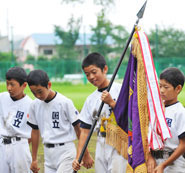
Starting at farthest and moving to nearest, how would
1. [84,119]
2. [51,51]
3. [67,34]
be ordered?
[51,51] < [67,34] < [84,119]

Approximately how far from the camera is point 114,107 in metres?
3.78

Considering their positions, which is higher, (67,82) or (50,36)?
(50,36)

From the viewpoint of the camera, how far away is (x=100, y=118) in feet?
13.0

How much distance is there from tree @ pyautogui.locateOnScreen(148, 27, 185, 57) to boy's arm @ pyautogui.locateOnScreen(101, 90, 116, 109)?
78.6 ft

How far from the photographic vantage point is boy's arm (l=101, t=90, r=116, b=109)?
362 centimetres

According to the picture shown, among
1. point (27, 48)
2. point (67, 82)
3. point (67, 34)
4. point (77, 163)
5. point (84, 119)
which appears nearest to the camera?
point (77, 163)

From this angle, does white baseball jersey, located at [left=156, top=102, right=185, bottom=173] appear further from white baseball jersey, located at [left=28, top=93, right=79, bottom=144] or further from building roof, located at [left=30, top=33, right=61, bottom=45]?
building roof, located at [left=30, top=33, right=61, bottom=45]

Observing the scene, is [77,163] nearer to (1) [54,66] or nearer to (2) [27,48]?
(1) [54,66]

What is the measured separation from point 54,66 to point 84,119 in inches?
1002

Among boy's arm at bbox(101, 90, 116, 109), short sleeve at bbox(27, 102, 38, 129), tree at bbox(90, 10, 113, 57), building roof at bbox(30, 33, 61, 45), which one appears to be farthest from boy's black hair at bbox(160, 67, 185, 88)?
building roof at bbox(30, 33, 61, 45)

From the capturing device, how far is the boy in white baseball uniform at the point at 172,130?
3.31m

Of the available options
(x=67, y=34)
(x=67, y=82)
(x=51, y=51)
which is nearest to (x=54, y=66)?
(x=67, y=82)

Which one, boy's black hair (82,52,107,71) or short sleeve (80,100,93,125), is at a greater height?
boy's black hair (82,52,107,71)

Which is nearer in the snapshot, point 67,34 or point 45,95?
point 45,95
